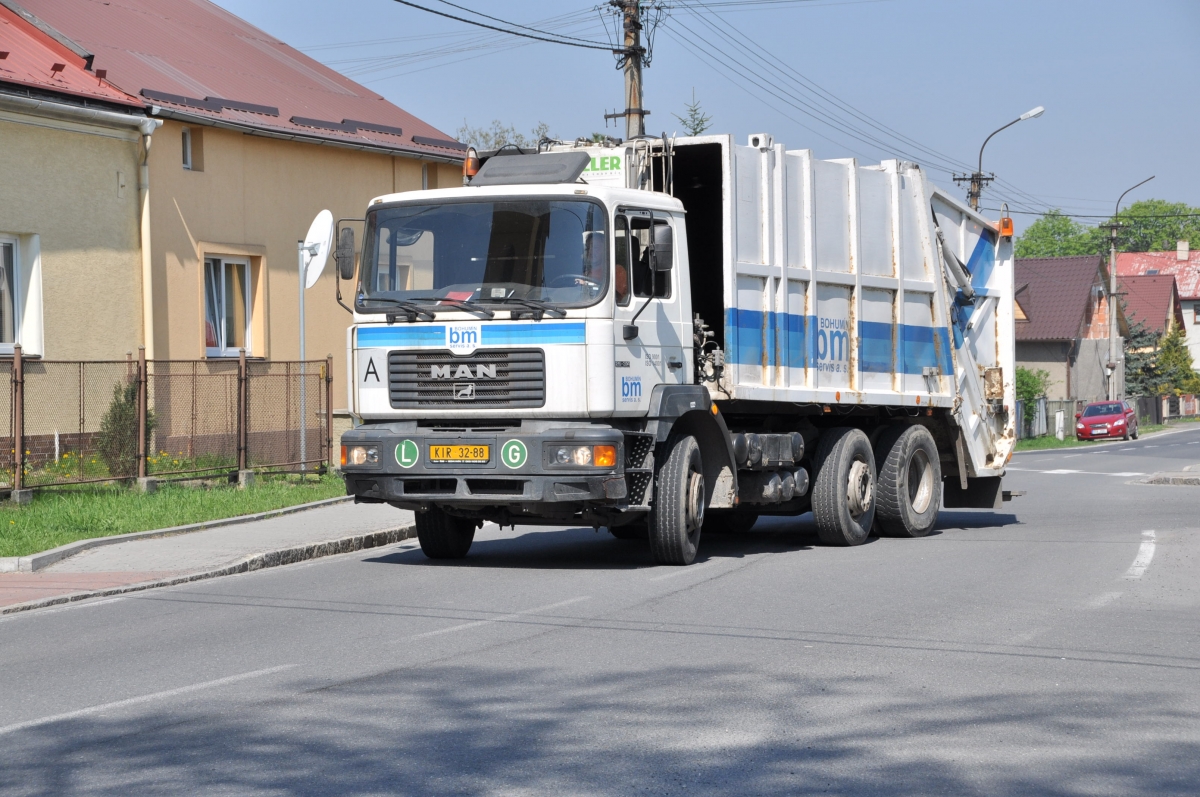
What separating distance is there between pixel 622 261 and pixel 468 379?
1464 millimetres

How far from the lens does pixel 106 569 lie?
11484 millimetres

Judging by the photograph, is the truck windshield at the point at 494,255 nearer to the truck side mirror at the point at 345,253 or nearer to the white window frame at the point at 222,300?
the truck side mirror at the point at 345,253

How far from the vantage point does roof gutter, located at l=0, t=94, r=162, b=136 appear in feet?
58.2

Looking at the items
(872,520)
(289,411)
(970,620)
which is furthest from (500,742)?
(289,411)

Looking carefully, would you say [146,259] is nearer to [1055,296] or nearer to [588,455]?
[588,455]

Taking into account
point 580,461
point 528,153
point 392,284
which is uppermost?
point 528,153

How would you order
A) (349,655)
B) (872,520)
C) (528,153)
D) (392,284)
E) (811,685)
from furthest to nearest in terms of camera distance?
(872,520) → (528,153) → (392,284) → (349,655) → (811,685)

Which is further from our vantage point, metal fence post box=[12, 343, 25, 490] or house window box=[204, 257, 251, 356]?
house window box=[204, 257, 251, 356]

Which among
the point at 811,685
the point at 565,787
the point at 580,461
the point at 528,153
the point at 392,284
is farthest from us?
the point at 528,153

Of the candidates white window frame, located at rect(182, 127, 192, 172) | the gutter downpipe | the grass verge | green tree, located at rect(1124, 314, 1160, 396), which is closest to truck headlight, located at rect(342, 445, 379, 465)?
the grass verge

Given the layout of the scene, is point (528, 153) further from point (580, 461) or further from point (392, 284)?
point (580, 461)

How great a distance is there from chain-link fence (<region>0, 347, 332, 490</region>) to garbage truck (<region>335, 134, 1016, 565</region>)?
541 centimetres

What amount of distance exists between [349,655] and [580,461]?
3214mm

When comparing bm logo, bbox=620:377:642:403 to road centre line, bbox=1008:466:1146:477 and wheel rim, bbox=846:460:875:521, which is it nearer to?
wheel rim, bbox=846:460:875:521
